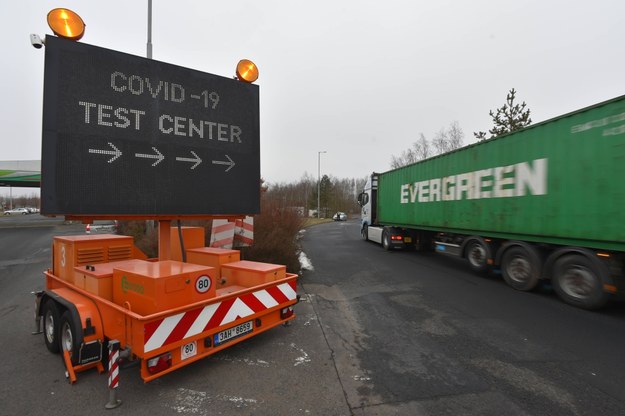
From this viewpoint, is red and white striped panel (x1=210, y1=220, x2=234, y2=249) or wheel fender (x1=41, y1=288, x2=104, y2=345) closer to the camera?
wheel fender (x1=41, y1=288, x2=104, y2=345)

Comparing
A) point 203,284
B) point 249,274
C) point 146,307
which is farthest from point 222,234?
point 146,307

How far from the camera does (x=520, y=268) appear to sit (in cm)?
721

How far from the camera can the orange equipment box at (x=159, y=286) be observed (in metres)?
2.95

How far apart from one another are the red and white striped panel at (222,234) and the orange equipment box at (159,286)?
359cm

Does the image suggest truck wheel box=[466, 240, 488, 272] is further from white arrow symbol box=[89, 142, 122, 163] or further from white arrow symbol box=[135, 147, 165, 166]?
white arrow symbol box=[89, 142, 122, 163]

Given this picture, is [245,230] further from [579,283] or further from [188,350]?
[579,283]

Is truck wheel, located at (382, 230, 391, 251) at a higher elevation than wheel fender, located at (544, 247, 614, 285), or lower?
lower

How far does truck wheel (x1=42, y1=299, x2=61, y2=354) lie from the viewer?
12.1 feet

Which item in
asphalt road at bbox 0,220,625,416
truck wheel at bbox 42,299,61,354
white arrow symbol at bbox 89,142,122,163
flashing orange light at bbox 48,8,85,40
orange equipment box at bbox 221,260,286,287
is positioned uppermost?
flashing orange light at bbox 48,8,85,40

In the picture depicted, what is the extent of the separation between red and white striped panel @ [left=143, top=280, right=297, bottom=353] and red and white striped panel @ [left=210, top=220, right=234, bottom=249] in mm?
3195

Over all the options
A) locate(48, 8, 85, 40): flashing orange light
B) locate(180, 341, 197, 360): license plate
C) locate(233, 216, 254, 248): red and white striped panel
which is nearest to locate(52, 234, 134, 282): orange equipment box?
locate(180, 341, 197, 360): license plate

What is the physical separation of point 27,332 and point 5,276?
18.4 ft

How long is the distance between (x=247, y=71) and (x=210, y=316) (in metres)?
3.08

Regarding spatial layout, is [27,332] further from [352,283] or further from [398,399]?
[352,283]
